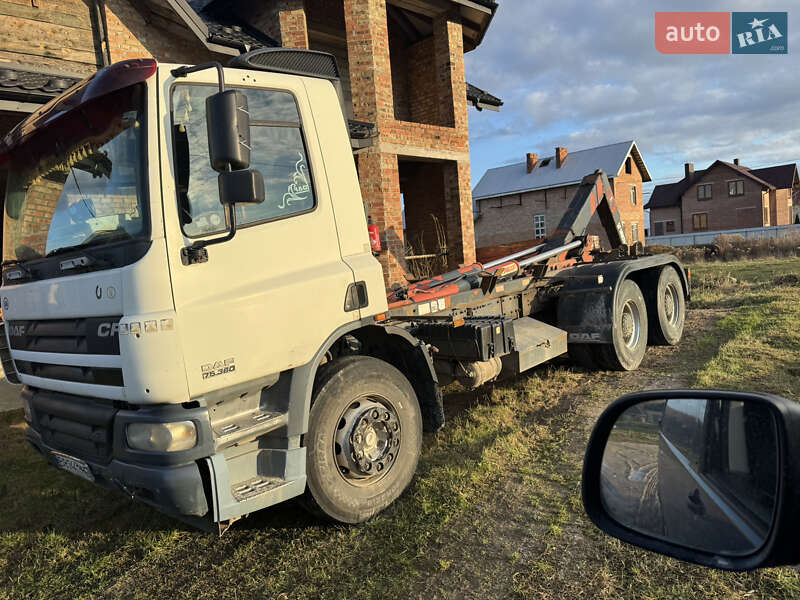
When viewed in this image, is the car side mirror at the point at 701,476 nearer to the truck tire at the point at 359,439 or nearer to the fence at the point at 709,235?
the truck tire at the point at 359,439

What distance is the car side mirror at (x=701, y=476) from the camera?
110 cm

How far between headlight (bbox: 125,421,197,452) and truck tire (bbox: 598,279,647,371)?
4.75 meters

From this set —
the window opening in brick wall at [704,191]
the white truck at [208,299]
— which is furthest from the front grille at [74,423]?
the window opening in brick wall at [704,191]

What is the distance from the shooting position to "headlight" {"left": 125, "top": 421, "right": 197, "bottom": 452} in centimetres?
248

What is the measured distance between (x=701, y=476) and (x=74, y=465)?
308 centimetres

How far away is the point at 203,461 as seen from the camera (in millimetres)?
2609

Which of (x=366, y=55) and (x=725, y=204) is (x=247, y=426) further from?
(x=725, y=204)

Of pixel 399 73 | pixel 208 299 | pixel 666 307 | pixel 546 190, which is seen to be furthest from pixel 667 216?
pixel 208 299

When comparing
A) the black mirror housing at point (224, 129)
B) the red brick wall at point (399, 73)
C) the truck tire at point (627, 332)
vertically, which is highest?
the red brick wall at point (399, 73)

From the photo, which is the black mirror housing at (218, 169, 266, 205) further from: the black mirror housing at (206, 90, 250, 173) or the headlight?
the headlight

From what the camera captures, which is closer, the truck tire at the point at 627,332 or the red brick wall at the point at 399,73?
the truck tire at the point at 627,332

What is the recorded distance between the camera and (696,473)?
4.70 ft

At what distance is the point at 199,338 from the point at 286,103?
1547 mm

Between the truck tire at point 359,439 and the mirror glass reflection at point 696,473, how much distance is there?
180cm
